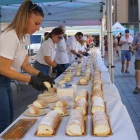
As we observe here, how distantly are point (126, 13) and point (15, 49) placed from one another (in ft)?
105

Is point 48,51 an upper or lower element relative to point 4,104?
upper

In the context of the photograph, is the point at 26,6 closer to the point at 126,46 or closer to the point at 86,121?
the point at 86,121

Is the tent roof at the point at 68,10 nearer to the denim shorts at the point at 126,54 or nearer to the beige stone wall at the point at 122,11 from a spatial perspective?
the denim shorts at the point at 126,54

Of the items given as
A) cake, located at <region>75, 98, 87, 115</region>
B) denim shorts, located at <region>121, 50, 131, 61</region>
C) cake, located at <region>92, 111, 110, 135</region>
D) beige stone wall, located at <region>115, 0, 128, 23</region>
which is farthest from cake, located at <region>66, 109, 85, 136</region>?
beige stone wall, located at <region>115, 0, 128, 23</region>

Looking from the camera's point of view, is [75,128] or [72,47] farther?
[72,47]

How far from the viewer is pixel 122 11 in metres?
32.4

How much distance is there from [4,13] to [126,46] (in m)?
3.86

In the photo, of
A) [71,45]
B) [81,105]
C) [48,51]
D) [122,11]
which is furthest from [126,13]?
[81,105]

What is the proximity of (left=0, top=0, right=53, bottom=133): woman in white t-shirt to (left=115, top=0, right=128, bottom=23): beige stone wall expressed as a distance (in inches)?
1238

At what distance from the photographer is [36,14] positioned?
188cm

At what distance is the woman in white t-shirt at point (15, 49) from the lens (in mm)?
1763

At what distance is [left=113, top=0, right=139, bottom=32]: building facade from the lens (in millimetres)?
31766

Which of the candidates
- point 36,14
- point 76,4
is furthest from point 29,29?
point 76,4

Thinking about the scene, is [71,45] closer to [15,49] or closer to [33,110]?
[15,49]
